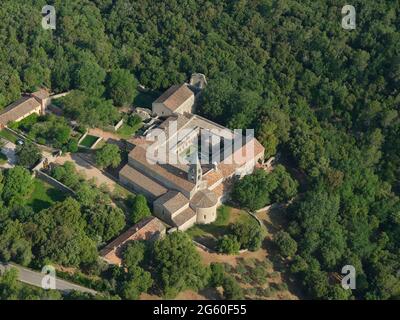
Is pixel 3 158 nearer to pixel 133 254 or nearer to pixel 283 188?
pixel 133 254

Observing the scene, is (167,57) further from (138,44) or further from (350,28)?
(350,28)

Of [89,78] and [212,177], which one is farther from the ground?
[89,78]

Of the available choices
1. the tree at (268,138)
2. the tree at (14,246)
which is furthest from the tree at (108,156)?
the tree at (268,138)

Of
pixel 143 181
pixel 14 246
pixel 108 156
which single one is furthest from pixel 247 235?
pixel 14 246

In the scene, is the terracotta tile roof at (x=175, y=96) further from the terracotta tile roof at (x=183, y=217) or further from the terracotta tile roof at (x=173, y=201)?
the terracotta tile roof at (x=183, y=217)

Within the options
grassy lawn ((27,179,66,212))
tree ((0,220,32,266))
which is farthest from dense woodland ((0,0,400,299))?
tree ((0,220,32,266))
